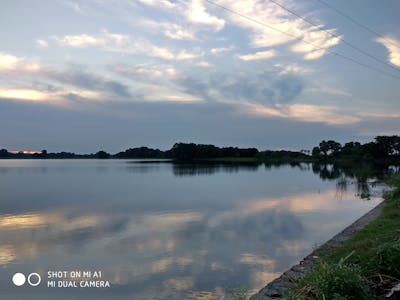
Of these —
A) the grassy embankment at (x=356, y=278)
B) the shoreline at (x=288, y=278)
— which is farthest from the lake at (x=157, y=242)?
the grassy embankment at (x=356, y=278)

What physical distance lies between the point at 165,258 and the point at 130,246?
1.67 m

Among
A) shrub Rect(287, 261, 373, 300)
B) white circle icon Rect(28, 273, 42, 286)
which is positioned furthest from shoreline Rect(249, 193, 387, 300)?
white circle icon Rect(28, 273, 42, 286)

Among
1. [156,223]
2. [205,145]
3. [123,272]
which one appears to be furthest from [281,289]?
[205,145]

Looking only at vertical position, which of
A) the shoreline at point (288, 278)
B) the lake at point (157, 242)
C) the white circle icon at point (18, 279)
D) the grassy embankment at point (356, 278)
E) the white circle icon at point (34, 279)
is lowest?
the white circle icon at point (34, 279)

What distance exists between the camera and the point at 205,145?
133500 mm

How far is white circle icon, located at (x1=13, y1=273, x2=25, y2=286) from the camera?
821cm

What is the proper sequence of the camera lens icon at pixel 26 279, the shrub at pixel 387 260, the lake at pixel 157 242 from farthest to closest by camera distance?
the camera lens icon at pixel 26 279, the lake at pixel 157 242, the shrub at pixel 387 260

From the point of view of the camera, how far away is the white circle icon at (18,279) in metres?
8.21

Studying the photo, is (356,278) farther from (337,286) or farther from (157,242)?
(157,242)

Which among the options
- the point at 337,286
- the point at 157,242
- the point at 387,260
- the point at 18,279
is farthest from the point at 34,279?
the point at 387,260

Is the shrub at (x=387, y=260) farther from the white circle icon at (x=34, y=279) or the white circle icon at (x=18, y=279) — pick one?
the white circle icon at (x=18, y=279)

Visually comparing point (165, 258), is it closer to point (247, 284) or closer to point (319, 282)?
point (247, 284)

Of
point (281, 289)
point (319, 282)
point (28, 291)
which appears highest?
point (319, 282)

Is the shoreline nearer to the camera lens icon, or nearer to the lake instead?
the lake
